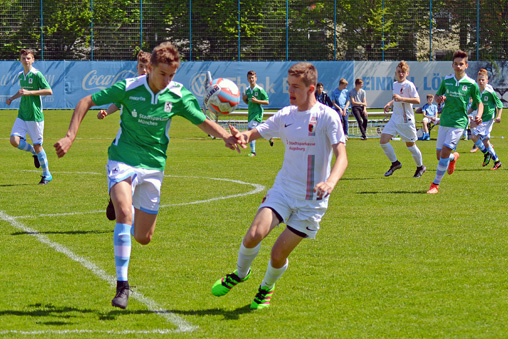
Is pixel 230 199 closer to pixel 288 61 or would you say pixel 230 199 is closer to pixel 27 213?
pixel 27 213

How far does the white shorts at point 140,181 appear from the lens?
6.20 meters

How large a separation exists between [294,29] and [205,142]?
22.9 metres

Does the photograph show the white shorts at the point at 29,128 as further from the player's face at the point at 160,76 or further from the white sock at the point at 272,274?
the white sock at the point at 272,274

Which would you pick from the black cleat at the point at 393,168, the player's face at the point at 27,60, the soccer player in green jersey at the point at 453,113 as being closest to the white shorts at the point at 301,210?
the soccer player in green jersey at the point at 453,113

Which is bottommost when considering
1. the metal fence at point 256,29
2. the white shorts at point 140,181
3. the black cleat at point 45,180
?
the black cleat at point 45,180

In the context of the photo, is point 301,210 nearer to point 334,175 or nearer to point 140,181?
point 334,175

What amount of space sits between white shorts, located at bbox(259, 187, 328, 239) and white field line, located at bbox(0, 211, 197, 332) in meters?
1.12

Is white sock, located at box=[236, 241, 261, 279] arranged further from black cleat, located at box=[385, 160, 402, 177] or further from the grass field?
black cleat, located at box=[385, 160, 402, 177]

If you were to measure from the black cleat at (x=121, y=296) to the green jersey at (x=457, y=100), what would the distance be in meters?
8.96

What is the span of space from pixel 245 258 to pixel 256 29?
42321 mm

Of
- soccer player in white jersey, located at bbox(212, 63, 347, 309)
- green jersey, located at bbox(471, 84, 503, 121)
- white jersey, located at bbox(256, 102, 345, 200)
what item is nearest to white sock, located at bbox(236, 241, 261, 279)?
soccer player in white jersey, located at bbox(212, 63, 347, 309)

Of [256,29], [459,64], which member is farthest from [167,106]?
[256,29]

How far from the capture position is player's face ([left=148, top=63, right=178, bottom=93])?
19.9 ft

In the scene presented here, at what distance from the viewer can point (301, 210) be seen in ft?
19.2
